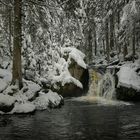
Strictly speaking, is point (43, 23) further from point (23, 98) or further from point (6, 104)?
point (6, 104)

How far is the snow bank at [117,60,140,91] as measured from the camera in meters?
21.0

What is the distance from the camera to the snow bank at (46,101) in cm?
1727

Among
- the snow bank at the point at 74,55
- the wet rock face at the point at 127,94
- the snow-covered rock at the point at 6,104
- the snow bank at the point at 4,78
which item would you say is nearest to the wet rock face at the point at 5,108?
the snow-covered rock at the point at 6,104

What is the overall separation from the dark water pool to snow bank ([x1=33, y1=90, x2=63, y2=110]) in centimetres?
69

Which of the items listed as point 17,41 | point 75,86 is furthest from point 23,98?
point 75,86

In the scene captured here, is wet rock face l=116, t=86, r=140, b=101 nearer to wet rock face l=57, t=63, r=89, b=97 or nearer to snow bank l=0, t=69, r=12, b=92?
wet rock face l=57, t=63, r=89, b=97

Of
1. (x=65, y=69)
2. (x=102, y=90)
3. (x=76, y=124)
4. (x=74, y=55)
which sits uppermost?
(x=74, y=55)

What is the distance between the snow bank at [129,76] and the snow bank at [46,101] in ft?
15.2

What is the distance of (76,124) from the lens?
13.3 metres

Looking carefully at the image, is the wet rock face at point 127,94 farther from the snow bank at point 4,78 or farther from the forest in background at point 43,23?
the snow bank at point 4,78

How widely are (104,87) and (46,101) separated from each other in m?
7.54

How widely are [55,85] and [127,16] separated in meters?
9.83

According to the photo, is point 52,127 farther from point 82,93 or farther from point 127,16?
point 82,93

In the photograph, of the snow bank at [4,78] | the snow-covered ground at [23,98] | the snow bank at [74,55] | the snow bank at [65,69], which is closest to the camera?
the snow-covered ground at [23,98]
